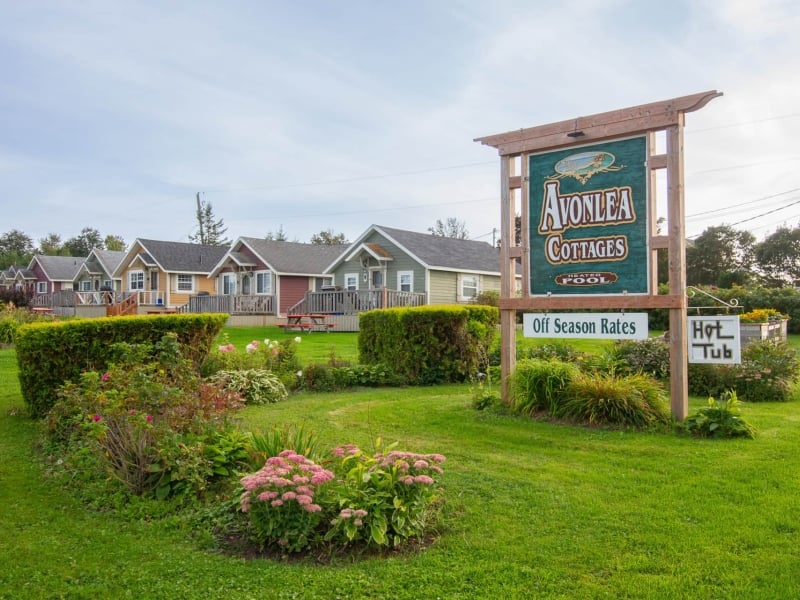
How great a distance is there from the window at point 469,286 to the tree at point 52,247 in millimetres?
72376

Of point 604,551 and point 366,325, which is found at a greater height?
point 366,325

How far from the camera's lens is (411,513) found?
4.11 m

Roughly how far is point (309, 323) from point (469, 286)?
896 cm

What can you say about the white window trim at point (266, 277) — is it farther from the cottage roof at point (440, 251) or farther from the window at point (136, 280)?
the window at point (136, 280)

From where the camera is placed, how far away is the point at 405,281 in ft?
97.8

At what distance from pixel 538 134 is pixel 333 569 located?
256 inches

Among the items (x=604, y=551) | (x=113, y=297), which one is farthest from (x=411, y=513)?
(x=113, y=297)

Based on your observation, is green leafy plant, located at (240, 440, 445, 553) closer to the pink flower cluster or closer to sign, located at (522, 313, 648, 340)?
the pink flower cluster

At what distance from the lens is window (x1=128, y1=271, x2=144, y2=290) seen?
42.6m

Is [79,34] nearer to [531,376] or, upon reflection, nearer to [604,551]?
[531,376]

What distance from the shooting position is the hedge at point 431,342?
38.4 feet

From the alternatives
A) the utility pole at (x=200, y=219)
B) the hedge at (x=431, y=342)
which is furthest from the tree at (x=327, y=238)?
the hedge at (x=431, y=342)

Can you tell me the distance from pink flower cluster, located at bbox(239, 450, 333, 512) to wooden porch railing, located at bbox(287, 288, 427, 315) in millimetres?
21842

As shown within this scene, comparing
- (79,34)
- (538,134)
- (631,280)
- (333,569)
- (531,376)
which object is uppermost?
(79,34)
